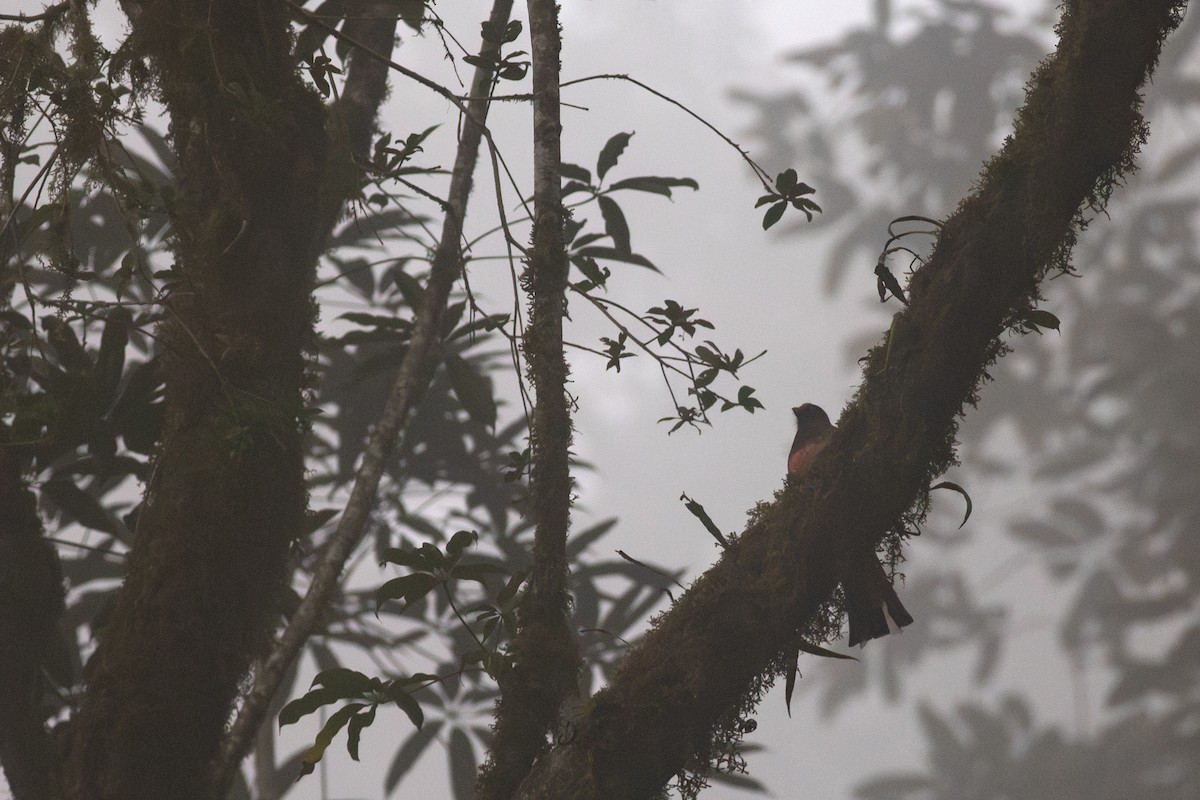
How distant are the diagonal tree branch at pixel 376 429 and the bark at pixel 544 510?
136 mm

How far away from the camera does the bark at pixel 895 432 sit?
116 centimetres

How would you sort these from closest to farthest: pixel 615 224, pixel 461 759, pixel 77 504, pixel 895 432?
pixel 895 432
pixel 77 504
pixel 615 224
pixel 461 759

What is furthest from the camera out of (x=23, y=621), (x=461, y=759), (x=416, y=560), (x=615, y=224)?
(x=461, y=759)

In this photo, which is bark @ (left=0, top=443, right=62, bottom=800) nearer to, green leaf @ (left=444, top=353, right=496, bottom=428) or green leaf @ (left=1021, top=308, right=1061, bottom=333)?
green leaf @ (left=444, top=353, right=496, bottom=428)

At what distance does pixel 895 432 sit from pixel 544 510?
458 mm

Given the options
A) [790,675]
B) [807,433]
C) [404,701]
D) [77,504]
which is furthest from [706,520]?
[77,504]

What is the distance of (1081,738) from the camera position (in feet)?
34.4

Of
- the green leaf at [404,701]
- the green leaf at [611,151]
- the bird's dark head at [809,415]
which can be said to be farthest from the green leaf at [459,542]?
the green leaf at [611,151]

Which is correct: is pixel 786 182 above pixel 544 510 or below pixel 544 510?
above

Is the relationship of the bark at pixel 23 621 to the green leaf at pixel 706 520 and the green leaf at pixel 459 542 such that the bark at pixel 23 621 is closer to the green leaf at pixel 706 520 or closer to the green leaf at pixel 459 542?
the green leaf at pixel 459 542

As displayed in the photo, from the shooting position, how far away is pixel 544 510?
52.6 inches

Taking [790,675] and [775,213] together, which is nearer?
[790,675]

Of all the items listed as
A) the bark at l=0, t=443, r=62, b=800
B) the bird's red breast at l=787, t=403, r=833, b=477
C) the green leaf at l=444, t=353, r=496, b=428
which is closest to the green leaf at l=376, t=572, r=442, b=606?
the bird's red breast at l=787, t=403, r=833, b=477

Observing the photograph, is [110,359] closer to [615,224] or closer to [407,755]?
[615,224]
